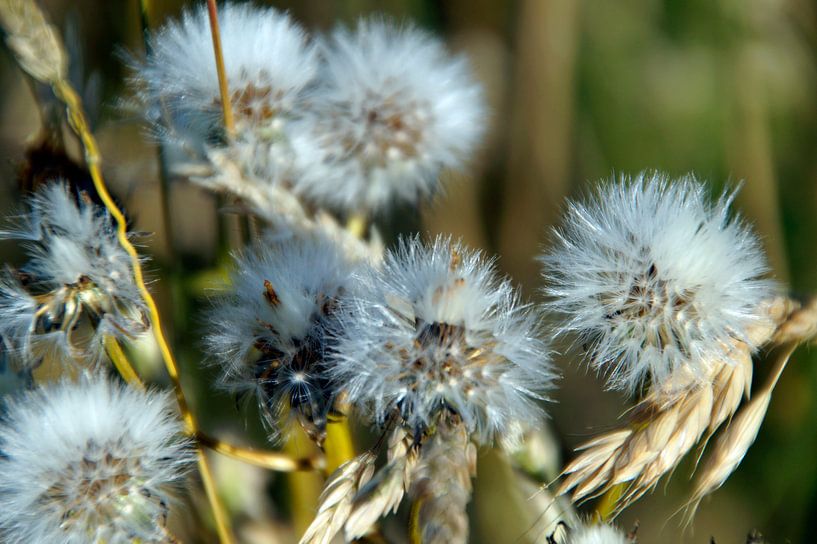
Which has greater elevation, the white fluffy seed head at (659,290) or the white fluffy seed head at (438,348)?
the white fluffy seed head at (659,290)

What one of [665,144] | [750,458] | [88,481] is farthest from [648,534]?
[88,481]

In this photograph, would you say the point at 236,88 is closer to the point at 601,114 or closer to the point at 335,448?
the point at 335,448

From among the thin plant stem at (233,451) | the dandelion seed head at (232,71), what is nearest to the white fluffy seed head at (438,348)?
the thin plant stem at (233,451)

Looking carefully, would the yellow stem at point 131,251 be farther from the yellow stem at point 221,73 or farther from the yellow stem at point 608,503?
the yellow stem at point 608,503

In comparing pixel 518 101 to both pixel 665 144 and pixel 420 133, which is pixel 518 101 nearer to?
pixel 665 144

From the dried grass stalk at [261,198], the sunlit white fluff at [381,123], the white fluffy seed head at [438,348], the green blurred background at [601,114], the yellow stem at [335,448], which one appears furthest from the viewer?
the green blurred background at [601,114]

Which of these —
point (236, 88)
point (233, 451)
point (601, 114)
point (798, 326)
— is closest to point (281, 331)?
point (233, 451)

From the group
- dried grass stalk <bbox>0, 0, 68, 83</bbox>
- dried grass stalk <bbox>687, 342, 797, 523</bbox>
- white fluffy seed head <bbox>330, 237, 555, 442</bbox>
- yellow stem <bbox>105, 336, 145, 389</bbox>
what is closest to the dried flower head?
yellow stem <bbox>105, 336, 145, 389</bbox>

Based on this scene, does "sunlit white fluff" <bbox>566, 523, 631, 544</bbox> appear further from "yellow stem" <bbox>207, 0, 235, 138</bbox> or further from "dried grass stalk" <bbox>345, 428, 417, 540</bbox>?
"yellow stem" <bbox>207, 0, 235, 138</bbox>
